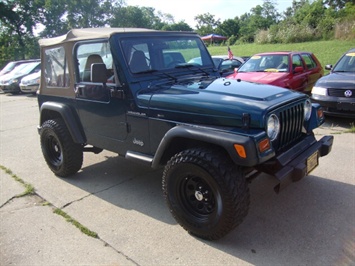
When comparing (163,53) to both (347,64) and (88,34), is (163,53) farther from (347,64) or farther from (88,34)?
(347,64)

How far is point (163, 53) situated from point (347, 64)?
5.43m

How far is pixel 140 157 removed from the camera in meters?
3.45

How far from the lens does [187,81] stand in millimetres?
3662

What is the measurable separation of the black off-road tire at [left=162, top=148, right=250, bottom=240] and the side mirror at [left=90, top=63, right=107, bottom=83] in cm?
121

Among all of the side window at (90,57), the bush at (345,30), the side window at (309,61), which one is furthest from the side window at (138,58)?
the bush at (345,30)

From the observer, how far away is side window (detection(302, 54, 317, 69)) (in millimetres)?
9167

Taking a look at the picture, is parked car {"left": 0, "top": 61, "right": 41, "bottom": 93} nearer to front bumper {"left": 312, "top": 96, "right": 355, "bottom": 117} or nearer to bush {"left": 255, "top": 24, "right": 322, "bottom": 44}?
front bumper {"left": 312, "top": 96, "right": 355, "bottom": 117}

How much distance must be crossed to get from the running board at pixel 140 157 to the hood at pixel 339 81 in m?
4.86

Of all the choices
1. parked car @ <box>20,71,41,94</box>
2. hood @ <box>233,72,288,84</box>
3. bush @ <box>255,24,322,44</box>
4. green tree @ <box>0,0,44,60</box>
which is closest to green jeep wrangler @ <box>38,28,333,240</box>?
hood @ <box>233,72,288,84</box>

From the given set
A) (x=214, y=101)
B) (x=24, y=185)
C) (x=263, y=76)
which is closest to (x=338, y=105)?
(x=263, y=76)

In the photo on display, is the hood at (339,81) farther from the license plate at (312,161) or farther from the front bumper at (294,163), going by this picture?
the license plate at (312,161)

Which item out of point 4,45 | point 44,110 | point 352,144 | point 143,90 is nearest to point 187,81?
point 143,90

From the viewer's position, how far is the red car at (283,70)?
798cm

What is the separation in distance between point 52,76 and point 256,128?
321 centimetres
